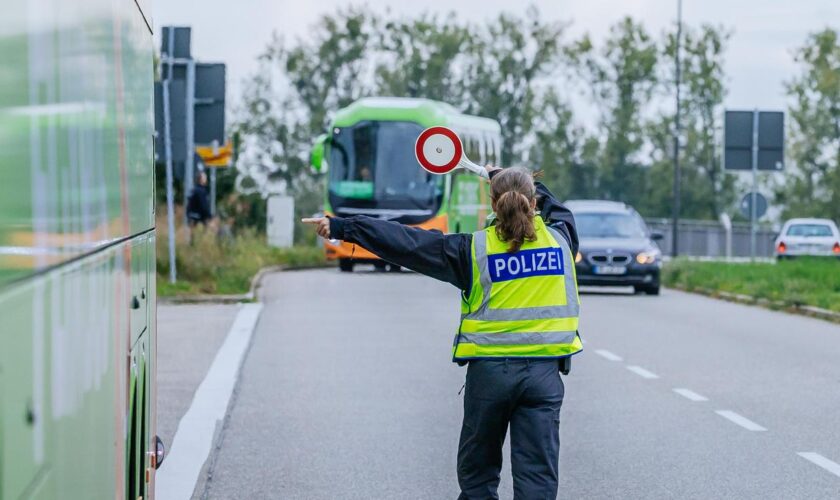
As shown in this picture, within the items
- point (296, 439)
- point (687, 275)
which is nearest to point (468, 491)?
point (296, 439)

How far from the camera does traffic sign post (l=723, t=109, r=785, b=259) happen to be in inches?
1250

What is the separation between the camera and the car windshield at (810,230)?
5031 cm

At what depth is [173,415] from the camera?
11.1 m

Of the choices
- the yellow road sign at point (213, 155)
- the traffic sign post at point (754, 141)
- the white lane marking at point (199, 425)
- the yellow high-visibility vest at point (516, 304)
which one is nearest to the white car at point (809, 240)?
the traffic sign post at point (754, 141)

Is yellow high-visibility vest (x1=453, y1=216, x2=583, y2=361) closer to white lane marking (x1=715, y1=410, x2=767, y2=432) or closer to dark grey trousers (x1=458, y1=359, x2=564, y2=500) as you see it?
dark grey trousers (x1=458, y1=359, x2=564, y2=500)

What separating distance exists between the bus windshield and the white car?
15.9 m

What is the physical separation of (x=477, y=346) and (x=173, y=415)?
5.70 meters

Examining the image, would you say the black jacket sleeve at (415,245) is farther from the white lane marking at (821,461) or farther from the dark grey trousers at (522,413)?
the white lane marking at (821,461)

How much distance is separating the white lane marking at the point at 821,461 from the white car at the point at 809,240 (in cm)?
4084

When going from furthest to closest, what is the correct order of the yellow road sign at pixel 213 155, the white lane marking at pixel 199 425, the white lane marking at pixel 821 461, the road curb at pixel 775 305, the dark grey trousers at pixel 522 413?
the yellow road sign at pixel 213 155, the road curb at pixel 775 305, the white lane marking at pixel 821 461, the white lane marking at pixel 199 425, the dark grey trousers at pixel 522 413

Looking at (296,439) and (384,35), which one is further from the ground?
(384,35)

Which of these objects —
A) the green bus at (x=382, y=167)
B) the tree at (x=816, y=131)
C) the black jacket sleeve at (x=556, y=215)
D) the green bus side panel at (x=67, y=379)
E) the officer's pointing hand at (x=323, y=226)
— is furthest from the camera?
the tree at (x=816, y=131)

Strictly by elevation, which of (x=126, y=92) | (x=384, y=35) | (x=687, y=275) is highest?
(x=384, y=35)

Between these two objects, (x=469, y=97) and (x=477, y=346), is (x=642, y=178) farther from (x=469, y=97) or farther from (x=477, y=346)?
(x=477, y=346)
